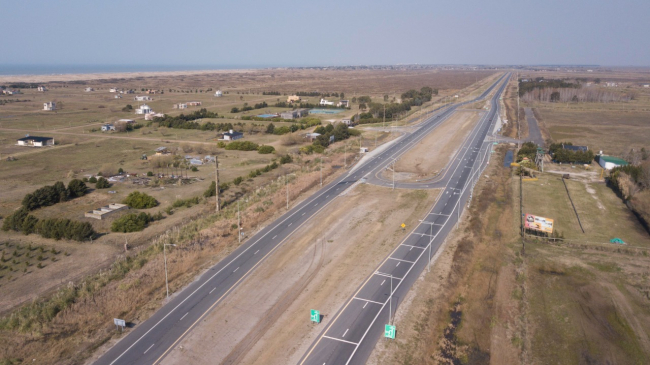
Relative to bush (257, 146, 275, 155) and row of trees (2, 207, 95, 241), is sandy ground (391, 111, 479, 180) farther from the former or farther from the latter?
row of trees (2, 207, 95, 241)

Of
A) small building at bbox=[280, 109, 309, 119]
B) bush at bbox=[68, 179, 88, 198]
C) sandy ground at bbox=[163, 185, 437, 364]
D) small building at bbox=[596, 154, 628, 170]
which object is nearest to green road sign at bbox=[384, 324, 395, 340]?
sandy ground at bbox=[163, 185, 437, 364]

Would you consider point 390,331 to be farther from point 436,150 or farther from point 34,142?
point 34,142

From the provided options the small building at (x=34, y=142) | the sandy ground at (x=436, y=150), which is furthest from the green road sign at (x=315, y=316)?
the small building at (x=34, y=142)

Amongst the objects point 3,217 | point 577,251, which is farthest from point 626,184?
point 3,217

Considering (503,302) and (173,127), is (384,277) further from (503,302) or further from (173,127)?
(173,127)

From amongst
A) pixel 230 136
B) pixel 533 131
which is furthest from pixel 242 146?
pixel 533 131

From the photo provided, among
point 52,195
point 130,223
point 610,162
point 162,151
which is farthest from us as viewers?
point 162,151

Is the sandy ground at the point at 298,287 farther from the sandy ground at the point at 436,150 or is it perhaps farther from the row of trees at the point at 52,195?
the row of trees at the point at 52,195
